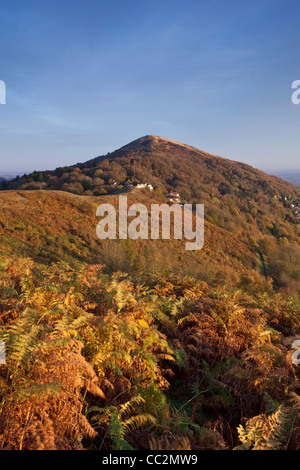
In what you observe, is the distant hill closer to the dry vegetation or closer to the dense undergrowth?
the dry vegetation

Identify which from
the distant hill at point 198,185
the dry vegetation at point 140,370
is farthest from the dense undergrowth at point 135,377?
the distant hill at point 198,185

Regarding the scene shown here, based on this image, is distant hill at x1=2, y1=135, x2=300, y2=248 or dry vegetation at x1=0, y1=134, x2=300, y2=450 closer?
dry vegetation at x1=0, y1=134, x2=300, y2=450

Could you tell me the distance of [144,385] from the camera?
322cm

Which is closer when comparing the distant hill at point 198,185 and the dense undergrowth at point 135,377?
the dense undergrowth at point 135,377

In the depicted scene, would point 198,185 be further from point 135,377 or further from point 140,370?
point 135,377

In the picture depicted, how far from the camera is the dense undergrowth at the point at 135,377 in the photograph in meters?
2.36

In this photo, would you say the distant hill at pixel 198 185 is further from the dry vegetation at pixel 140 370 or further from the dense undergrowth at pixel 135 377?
the dense undergrowth at pixel 135 377

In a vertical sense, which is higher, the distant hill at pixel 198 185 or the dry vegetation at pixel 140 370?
the distant hill at pixel 198 185

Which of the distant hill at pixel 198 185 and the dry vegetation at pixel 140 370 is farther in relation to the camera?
the distant hill at pixel 198 185

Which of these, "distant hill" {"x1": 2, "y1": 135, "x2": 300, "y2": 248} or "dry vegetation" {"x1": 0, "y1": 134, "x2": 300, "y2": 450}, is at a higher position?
"distant hill" {"x1": 2, "y1": 135, "x2": 300, "y2": 248}

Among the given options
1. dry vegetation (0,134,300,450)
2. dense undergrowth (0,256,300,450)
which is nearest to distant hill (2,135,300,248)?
dry vegetation (0,134,300,450)

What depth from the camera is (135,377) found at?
3223 millimetres

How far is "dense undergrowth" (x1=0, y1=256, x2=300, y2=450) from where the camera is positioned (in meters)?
2.36
